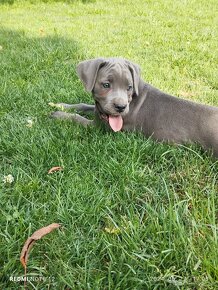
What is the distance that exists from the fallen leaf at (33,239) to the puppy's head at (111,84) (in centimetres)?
170

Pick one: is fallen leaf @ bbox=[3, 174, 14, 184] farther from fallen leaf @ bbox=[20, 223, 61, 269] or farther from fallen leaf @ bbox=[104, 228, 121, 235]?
fallen leaf @ bbox=[104, 228, 121, 235]

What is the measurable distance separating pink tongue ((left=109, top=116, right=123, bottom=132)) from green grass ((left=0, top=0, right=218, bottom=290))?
0.08 m

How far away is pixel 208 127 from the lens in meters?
3.95

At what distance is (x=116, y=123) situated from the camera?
14.0 feet

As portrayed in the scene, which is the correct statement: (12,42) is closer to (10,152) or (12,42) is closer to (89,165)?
(10,152)

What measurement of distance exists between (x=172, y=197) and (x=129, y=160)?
693mm

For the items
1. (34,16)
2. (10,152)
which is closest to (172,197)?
(10,152)

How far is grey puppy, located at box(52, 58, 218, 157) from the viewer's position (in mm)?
4012

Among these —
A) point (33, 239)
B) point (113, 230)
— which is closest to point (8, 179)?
point (33, 239)

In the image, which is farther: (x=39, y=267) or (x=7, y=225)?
(x=7, y=225)

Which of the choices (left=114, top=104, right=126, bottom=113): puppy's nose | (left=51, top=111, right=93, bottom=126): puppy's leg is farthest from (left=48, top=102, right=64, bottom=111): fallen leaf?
(left=114, top=104, right=126, bottom=113): puppy's nose

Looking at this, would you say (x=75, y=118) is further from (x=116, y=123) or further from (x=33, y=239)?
(x=33, y=239)

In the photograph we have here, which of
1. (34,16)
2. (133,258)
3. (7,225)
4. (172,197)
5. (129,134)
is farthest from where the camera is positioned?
(34,16)

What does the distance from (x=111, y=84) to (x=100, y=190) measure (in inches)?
56.7
